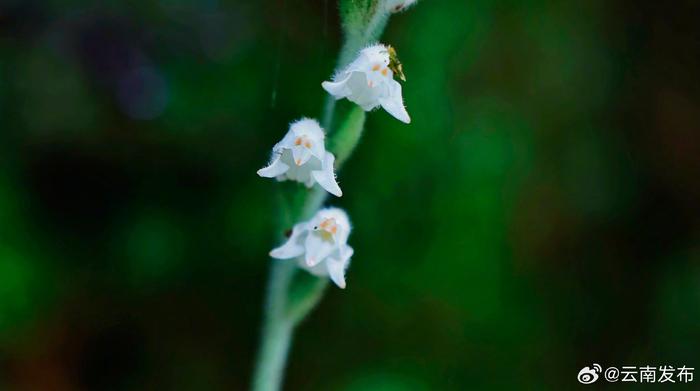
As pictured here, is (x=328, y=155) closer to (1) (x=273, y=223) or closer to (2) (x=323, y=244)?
(2) (x=323, y=244)

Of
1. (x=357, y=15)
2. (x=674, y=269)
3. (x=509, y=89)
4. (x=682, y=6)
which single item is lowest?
(x=357, y=15)

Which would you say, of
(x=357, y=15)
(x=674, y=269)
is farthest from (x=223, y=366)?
(x=674, y=269)

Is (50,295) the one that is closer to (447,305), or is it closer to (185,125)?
(185,125)

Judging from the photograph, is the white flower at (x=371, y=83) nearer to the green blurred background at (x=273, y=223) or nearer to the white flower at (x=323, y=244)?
the white flower at (x=323, y=244)

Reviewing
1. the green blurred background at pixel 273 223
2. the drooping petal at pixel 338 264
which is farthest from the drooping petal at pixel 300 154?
the green blurred background at pixel 273 223

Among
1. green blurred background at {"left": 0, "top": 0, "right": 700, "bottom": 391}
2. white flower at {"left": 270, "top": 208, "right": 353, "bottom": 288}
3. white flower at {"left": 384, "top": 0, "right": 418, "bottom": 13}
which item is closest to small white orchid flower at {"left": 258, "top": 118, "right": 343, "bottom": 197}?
white flower at {"left": 270, "top": 208, "right": 353, "bottom": 288}

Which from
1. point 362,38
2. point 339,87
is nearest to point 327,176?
point 339,87

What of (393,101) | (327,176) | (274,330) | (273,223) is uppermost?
(273,223)
